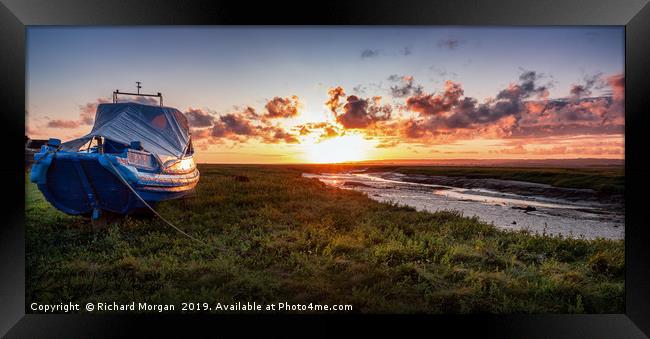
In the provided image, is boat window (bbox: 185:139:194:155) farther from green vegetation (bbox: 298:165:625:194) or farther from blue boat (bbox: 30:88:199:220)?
green vegetation (bbox: 298:165:625:194)

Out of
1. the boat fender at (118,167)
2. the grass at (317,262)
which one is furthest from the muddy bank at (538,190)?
the boat fender at (118,167)

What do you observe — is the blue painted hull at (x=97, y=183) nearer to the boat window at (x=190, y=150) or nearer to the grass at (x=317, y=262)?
the grass at (x=317, y=262)

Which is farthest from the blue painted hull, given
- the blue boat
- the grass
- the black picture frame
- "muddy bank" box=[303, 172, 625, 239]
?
"muddy bank" box=[303, 172, 625, 239]

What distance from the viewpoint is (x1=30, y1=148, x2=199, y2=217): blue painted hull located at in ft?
16.9

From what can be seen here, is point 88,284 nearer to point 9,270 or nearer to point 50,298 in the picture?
point 50,298

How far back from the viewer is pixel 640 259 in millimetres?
4668

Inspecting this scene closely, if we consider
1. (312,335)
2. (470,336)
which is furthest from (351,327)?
(470,336)

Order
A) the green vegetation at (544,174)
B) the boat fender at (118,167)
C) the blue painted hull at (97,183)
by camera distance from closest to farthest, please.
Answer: the green vegetation at (544,174)
the blue painted hull at (97,183)
the boat fender at (118,167)

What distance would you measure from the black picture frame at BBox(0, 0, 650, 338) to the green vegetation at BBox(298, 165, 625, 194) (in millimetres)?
282

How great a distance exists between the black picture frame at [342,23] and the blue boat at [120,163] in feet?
2.12

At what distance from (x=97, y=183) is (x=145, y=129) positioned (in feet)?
4.41

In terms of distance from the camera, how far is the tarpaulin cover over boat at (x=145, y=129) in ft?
17.3

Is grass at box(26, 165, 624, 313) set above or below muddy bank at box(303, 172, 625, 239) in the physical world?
below

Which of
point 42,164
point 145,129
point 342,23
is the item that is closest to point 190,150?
point 145,129
